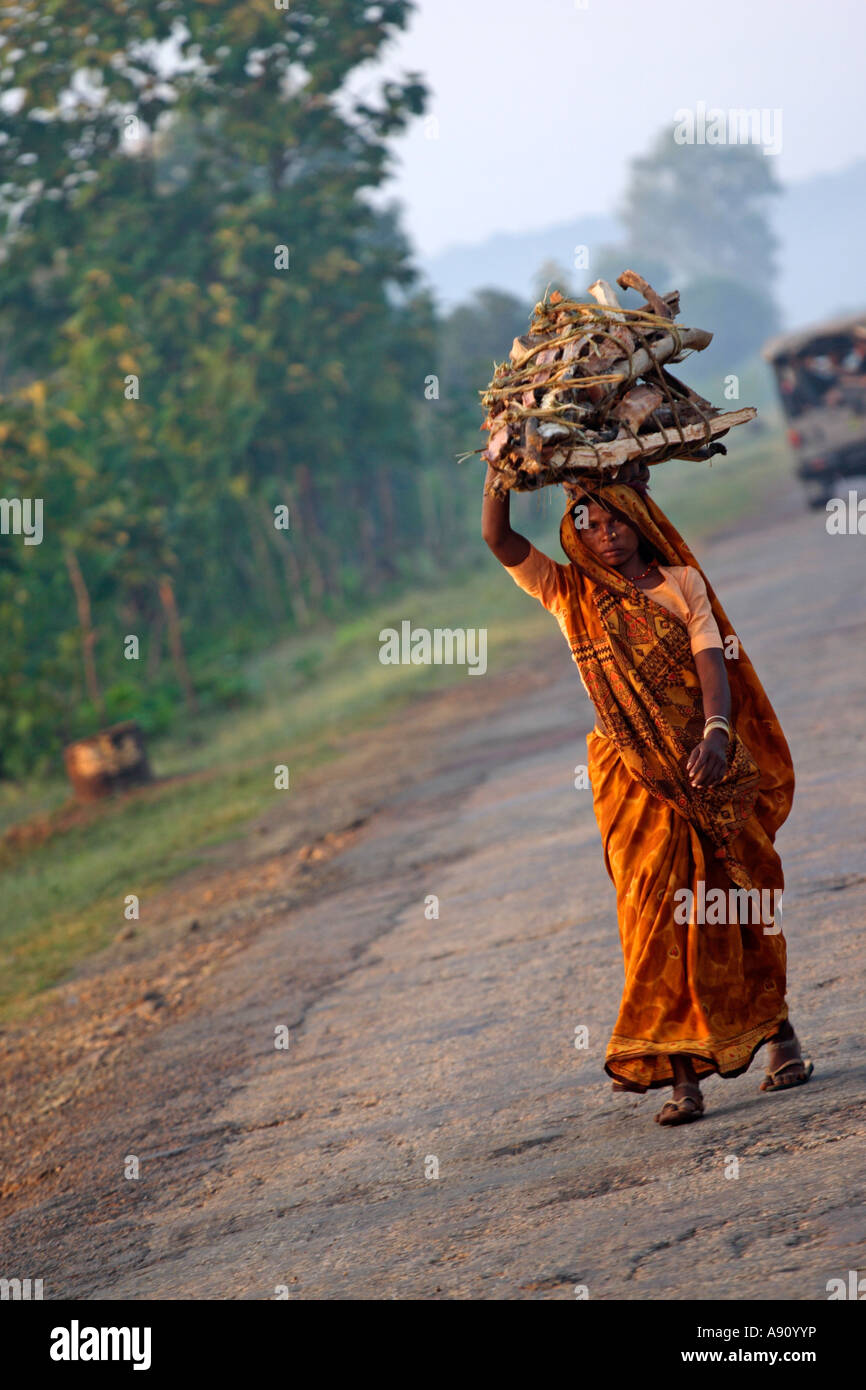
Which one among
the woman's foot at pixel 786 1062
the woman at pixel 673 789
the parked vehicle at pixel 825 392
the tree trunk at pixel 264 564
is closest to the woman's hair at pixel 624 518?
the woman at pixel 673 789

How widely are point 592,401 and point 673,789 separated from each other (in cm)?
118

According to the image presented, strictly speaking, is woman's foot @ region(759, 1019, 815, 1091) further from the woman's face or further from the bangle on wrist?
the woman's face

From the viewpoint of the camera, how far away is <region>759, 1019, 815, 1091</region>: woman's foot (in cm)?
464

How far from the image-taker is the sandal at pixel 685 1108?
4.55 meters

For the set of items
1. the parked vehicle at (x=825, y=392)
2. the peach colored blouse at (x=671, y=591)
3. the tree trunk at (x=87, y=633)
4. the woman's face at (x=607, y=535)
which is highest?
the parked vehicle at (x=825, y=392)

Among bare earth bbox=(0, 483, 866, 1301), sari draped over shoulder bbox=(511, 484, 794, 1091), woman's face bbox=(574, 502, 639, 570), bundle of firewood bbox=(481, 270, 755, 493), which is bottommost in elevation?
bare earth bbox=(0, 483, 866, 1301)

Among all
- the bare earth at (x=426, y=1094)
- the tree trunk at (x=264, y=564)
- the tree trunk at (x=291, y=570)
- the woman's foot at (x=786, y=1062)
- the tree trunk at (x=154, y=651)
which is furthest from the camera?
the tree trunk at (x=264, y=564)

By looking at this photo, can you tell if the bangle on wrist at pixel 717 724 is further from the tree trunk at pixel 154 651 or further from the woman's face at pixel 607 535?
the tree trunk at pixel 154 651

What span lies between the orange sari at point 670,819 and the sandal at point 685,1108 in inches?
2.8

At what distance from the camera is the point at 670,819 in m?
4.70

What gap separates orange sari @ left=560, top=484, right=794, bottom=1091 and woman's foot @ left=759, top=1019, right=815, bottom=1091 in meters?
0.10

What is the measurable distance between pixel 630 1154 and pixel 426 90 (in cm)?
2672

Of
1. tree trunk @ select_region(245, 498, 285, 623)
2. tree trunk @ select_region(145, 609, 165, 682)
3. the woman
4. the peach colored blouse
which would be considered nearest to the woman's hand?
the woman
